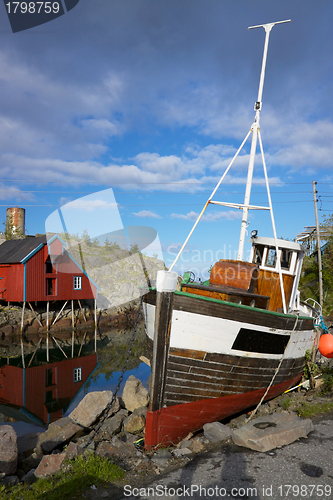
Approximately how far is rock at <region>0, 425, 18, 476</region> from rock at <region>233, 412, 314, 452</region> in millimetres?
5436

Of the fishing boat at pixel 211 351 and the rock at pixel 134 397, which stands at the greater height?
the fishing boat at pixel 211 351

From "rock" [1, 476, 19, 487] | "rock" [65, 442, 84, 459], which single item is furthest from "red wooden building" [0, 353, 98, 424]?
"rock" [65, 442, 84, 459]

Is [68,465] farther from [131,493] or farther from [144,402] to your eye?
[144,402]

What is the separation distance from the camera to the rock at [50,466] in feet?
21.1

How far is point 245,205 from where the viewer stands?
11719 mm

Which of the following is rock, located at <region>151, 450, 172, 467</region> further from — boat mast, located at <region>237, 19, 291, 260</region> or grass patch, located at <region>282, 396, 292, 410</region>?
boat mast, located at <region>237, 19, 291, 260</region>

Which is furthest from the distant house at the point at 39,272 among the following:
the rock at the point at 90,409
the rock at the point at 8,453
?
the rock at the point at 8,453

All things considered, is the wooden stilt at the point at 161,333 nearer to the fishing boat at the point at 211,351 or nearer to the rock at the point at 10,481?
the fishing boat at the point at 211,351

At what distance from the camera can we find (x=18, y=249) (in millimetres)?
31031

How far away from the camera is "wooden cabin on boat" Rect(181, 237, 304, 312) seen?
35.6 feet

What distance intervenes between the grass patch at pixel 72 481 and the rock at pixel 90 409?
3621 mm

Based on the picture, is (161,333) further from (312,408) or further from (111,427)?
(312,408)

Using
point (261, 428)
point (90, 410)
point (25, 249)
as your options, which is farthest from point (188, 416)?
point (25, 249)

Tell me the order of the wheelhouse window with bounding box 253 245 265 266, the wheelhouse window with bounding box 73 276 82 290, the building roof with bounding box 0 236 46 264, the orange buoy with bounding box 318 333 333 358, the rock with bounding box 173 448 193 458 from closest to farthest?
the rock with bounding box 173 448 193 458
the orange buoy with bounding box 318 333 333 358
the wheelhouse window with bounding box 253 245 265 266
the building roof with bounding box 0 236 46 264
the wheelhouse window with bounding box 73 276 82 290
